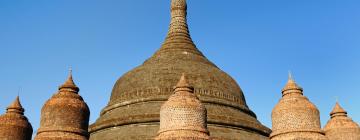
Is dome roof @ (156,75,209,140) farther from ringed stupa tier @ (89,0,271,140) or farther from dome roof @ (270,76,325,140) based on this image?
ringed stupa tier @ (89,0,271,140)

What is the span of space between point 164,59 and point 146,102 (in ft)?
14.4

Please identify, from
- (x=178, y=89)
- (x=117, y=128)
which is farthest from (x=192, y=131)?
(x=117, y=128)

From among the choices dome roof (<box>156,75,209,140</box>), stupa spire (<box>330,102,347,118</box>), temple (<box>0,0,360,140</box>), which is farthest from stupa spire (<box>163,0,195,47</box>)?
dome roof (<box>156,75,209,140</box>)

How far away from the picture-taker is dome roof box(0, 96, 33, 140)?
23.4 meters

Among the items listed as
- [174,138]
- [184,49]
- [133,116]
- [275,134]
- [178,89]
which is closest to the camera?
[174,138]

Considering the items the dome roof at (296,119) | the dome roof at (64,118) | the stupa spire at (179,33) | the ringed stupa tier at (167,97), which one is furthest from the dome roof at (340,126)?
the dome roof at (64,118)

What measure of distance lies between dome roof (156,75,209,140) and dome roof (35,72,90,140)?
388 centimetres

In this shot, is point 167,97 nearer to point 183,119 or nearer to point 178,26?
point 183,119

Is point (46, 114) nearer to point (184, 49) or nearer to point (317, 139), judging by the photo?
point (317, 139)

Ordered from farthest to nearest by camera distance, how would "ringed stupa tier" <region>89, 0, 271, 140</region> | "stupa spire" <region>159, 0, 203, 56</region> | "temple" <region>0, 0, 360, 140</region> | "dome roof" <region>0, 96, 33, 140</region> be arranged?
"stupa spire" <region>159, 0, 203, 56</region>, "ringed stupa tier" <region>89, 0, 271, 140</region>, "dome roof" <region>0, 96, 33, 140</region>, "temple" <region>0, 0, 360, 140</region>

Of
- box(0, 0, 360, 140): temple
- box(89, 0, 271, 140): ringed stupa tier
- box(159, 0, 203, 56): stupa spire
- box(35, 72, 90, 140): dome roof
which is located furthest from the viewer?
box(159, 0, 203, 56): stupa spire

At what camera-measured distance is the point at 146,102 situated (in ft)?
92.0

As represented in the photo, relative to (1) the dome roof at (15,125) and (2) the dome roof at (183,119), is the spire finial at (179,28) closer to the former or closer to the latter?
(1) the dome roof at (15,125)

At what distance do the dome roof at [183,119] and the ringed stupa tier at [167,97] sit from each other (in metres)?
4.95
